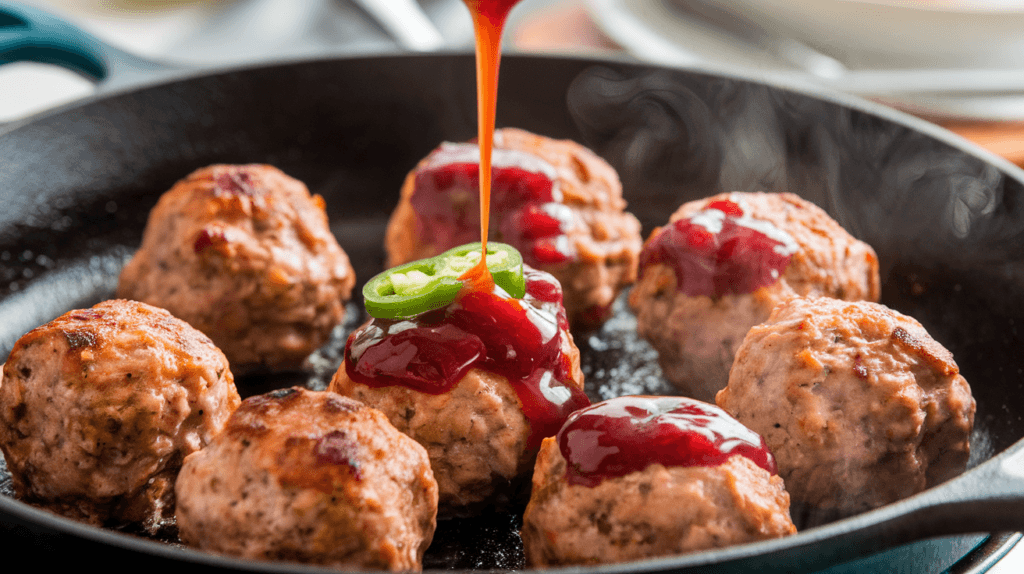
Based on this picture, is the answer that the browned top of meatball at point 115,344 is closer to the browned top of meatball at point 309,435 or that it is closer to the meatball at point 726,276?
the browned top of meatball at point 309,435

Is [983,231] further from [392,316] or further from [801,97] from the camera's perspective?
[392,316]

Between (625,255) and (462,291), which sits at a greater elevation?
(462,291)

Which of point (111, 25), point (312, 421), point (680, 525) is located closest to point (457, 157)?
point (312, 421)

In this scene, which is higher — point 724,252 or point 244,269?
point 724,252

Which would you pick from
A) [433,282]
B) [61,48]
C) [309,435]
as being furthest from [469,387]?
[61,48]

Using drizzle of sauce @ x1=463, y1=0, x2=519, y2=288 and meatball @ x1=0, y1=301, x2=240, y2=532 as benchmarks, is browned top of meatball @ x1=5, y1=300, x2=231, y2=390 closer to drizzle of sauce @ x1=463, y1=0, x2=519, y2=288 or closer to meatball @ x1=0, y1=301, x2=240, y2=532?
meatball @ x1=0, y1=301, x2=240, y2=532

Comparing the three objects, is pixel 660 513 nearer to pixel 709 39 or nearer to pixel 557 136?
pixel 557 136

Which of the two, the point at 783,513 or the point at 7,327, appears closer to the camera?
the point at 783,513
